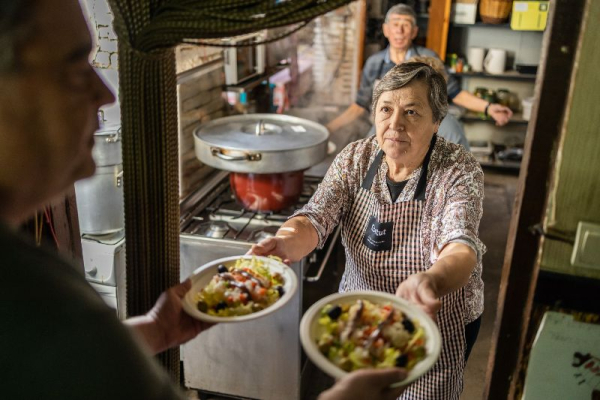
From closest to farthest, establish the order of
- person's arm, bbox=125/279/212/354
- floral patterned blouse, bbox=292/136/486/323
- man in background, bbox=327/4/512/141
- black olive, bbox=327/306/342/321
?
1. person's arm, bbox=125/279/212/354
2. black olive, bbox=327/306/342/321
3. floral patterned blouse, bbox=292/136/486/323
4. man in background, bbox=327/4/512/141

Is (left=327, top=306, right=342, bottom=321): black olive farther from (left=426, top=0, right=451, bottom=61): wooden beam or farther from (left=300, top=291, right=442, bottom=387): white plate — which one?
(left=426, top=0, right=451, bottom=61): wooden beam

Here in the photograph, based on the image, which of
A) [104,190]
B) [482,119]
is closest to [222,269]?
[104,190]

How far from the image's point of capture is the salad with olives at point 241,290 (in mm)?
1408

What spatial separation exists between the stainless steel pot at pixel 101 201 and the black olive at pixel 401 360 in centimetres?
187

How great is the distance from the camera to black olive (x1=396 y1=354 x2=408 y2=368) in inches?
48.1

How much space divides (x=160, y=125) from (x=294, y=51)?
499 centimetres

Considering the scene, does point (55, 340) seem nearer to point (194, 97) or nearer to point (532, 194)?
point (532, 194)

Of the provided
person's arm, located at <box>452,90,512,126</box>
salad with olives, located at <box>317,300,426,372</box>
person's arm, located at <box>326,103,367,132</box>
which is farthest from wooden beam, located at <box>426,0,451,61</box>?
salad with olives, located at <box>317,300,426,372</box>


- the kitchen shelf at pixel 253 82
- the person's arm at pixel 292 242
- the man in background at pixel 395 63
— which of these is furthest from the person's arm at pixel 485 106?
the person's arm at pixel 292 242

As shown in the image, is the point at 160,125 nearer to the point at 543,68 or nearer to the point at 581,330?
the point at 543,68

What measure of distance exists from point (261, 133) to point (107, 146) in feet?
2.67

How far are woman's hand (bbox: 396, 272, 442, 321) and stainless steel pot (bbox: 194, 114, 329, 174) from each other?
1417 mm

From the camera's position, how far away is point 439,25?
21.6 feet

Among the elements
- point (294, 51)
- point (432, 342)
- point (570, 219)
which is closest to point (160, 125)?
point (432, 342)
